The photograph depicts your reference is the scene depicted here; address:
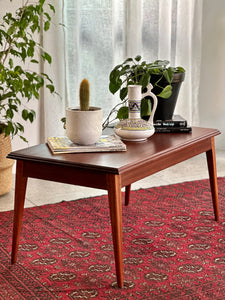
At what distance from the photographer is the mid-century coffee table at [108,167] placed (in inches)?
78.2

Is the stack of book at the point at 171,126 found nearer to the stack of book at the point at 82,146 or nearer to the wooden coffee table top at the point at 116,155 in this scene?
the wooden coffee table top at the point at 116,155

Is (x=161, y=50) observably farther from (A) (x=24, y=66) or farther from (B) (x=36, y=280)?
(B) (x=36, y=280)

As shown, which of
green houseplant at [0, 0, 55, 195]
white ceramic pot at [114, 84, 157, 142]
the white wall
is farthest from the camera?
the white wall

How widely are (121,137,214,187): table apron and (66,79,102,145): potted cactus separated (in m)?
0.25

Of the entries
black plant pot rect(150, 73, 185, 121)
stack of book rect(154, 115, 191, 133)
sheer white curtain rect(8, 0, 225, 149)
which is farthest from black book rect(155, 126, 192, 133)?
sheer white curtain rect(8, 0, 225, 149)

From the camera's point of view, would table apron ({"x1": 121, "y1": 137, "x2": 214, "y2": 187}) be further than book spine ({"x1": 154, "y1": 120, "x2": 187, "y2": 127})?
No

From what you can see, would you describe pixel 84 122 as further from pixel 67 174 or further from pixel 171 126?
pixel 171 126

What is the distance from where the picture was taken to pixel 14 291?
6.85 ft

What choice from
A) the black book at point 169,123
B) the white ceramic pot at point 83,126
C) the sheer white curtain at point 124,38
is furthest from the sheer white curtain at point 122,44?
the white ceramic pot at point 83,126

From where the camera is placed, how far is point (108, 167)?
1.96 meters

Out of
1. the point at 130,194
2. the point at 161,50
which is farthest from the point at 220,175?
the point at 161,50

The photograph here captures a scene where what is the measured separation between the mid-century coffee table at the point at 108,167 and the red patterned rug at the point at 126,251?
0.13 m

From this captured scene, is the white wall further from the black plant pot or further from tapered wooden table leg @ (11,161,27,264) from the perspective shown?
tapered wooden table leg @ (11,161,27,264)

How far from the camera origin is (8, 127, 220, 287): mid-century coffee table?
199 cm
